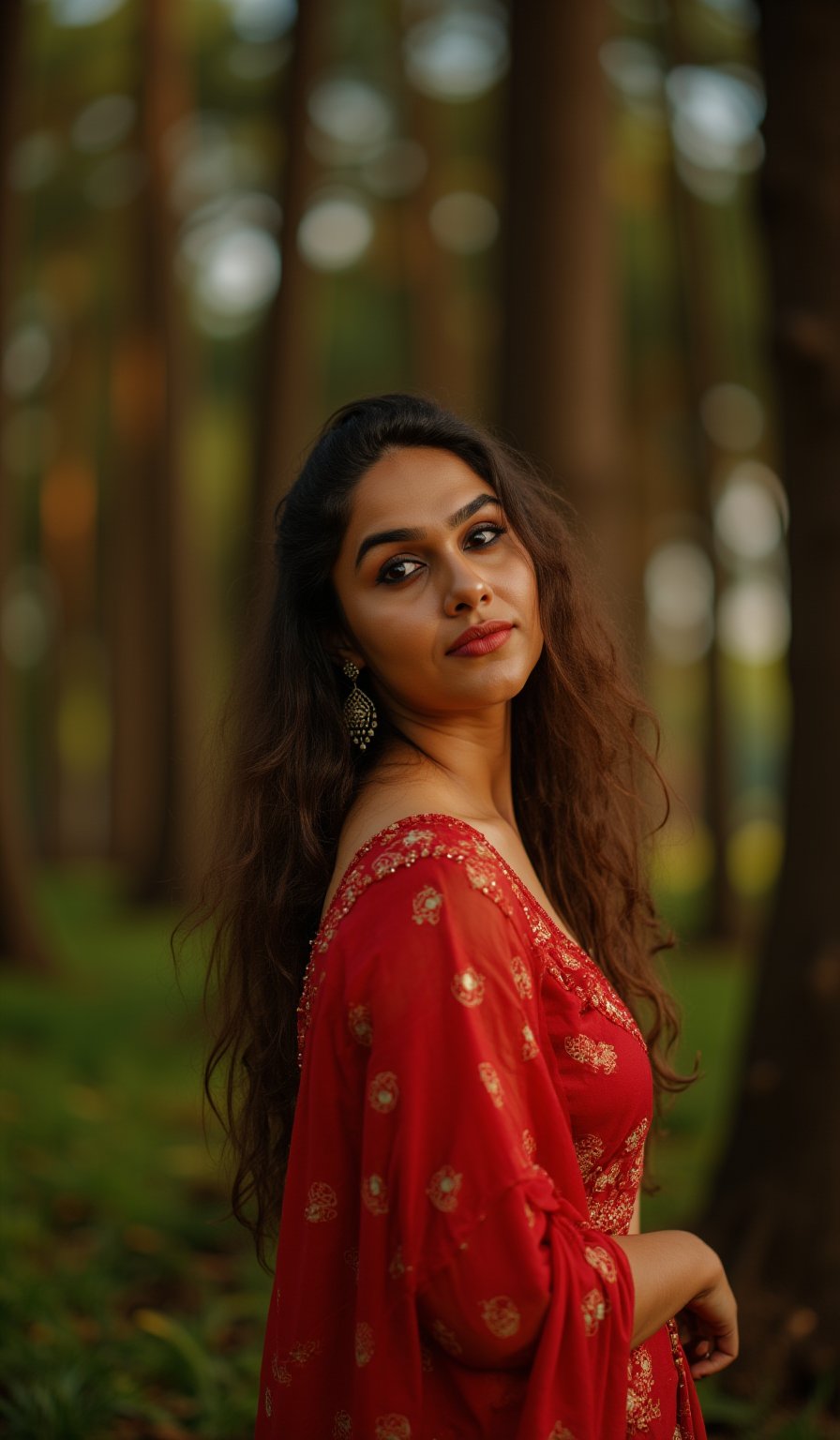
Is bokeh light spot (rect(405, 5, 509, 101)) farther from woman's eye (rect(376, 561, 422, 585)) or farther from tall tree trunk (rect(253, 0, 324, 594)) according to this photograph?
woman's eye (rect(376, 561, 422, 585))

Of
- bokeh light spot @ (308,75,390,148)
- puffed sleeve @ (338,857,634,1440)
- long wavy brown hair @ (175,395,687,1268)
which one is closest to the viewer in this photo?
puffed sleeve @ (338,857,634,1440)

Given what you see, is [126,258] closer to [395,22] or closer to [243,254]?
[243,254]

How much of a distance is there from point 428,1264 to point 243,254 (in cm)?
1525

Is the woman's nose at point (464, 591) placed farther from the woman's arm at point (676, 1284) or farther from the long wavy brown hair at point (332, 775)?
the woman's arm at point (676, 1284)

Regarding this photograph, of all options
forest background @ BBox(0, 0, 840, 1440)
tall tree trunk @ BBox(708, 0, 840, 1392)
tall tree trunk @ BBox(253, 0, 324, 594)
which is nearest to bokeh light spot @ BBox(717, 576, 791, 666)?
forest background @ BBox(0, 0, 840, 1440)

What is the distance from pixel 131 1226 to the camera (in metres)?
4.77

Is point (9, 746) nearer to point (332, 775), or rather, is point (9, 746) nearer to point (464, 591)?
point (332, 775)

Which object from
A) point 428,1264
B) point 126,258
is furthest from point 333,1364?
point 126,258

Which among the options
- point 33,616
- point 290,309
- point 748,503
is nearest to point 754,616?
point 748,503

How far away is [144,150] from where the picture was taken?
1470 cm

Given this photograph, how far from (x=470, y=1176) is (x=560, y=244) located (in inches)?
184

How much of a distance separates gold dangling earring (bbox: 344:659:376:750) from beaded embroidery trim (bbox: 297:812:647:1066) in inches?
10.3

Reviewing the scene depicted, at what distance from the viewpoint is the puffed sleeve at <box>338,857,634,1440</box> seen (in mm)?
1697

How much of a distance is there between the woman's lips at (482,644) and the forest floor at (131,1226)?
0.99 meters
